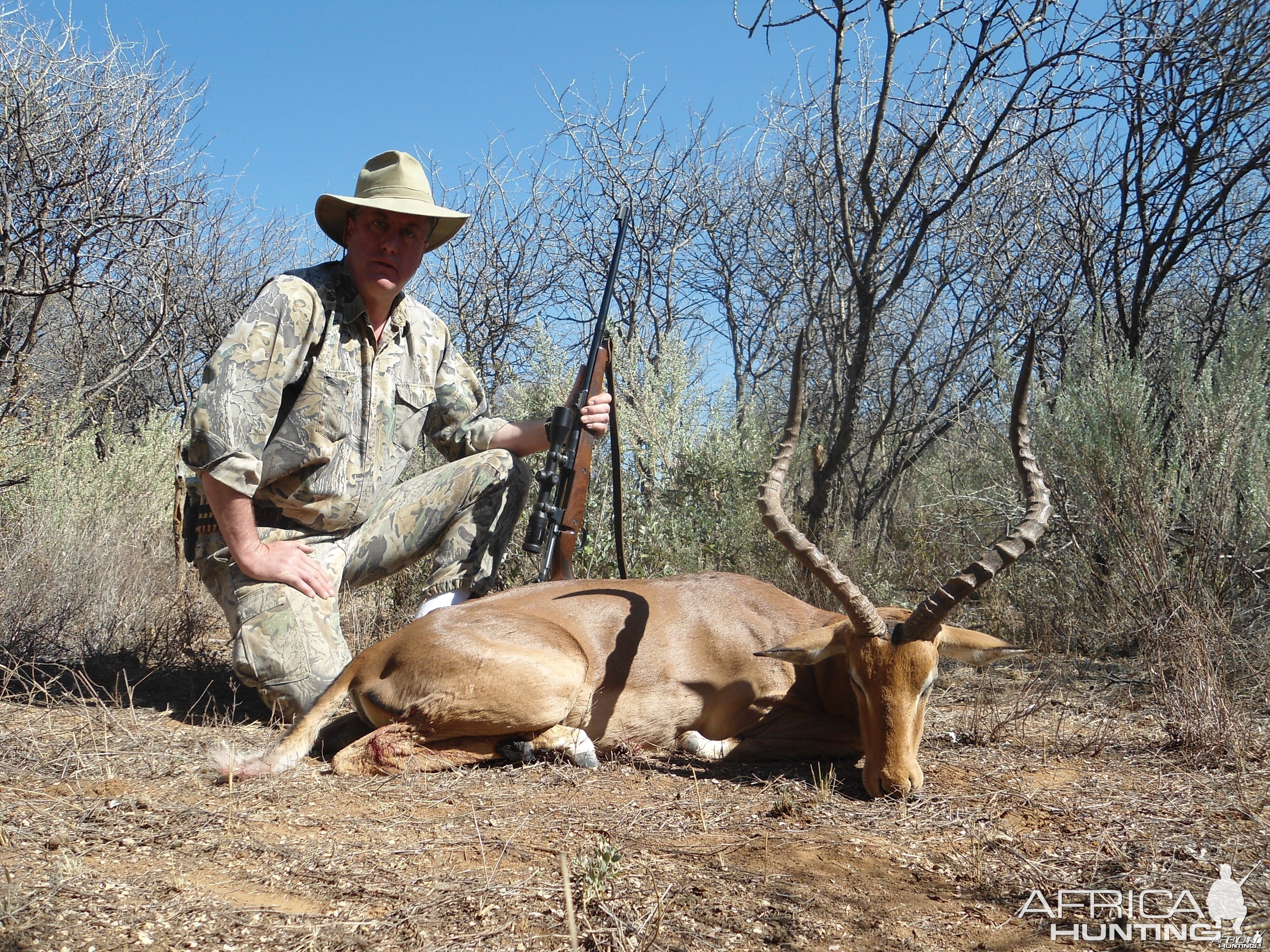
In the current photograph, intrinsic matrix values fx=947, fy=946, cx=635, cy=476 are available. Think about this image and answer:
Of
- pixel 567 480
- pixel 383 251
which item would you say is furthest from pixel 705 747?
pixel 383 251

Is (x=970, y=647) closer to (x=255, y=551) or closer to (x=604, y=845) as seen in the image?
(x=604, y=845)

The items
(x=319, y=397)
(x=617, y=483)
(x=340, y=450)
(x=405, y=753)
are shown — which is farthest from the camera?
(x=617, y=483)

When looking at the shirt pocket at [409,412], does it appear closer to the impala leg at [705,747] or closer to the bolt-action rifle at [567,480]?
the bolt-action rifle at [567,480]

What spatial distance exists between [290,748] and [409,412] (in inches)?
78.8

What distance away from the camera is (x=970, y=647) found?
4125 millimetres

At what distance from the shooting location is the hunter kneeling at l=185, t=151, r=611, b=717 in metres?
4.46

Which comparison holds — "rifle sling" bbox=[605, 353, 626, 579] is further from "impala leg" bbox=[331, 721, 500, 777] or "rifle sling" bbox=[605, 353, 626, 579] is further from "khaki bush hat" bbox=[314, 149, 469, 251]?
"impala leg" bbox=[331, 721, 500, 777]

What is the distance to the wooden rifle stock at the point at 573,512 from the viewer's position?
561 cm

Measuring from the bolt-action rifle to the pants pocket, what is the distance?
1340 millimetres

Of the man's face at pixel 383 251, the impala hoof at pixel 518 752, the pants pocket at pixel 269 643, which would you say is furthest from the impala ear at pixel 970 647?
the man's face at pixel 383 251

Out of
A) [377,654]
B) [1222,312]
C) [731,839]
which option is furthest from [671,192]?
[731,839]

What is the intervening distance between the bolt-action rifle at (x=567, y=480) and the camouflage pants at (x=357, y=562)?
254 mm

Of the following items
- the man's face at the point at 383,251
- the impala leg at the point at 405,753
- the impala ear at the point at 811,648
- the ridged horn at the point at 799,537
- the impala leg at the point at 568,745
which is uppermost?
the man's face at the point at 383,251

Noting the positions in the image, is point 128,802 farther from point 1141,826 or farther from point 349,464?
point 1141,826
